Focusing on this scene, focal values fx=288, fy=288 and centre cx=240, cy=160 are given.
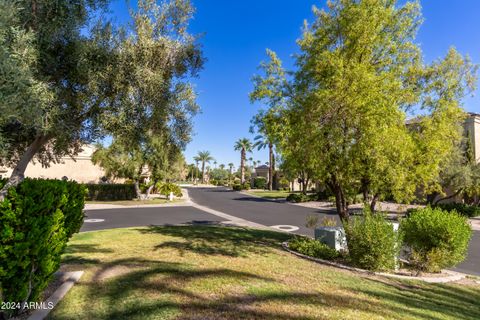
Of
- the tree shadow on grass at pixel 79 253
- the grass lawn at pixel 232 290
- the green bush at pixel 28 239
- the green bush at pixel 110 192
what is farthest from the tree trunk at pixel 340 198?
the green bush at pixel 110 192

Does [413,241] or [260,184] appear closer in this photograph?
[413,241]

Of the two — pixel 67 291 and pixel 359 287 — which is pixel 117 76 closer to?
pixel 67 291

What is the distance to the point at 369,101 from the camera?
26.8ft

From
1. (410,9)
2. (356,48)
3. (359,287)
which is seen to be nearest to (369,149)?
(356,48)

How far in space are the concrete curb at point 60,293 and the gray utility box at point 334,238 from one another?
7513 millimetres

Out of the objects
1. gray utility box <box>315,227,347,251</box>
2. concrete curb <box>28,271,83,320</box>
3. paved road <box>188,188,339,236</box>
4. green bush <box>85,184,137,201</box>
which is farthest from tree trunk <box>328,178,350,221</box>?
green bush <box>85,184,137,201</box>

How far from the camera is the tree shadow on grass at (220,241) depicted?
9500mm

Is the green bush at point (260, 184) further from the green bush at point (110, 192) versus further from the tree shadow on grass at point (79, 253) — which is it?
the tree shadow on grass at point (79, 253)

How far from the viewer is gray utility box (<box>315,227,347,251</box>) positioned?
32.1ft

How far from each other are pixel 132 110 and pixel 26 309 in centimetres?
406

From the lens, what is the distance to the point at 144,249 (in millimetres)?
9281

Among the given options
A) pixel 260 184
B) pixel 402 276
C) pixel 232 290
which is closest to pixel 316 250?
pixel 402 276

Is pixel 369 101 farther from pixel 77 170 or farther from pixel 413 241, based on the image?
pixel 77 170

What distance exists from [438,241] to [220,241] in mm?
7150
